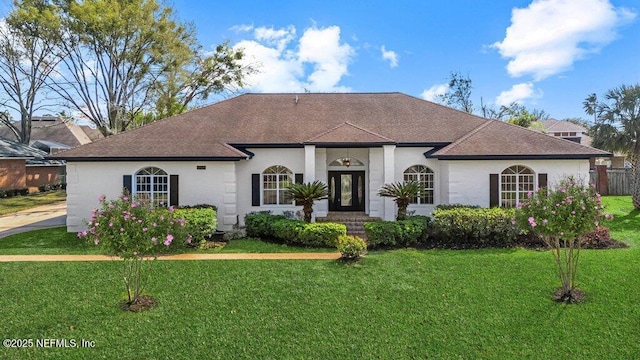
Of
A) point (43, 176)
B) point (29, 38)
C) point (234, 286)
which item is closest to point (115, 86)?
point (29, 38)

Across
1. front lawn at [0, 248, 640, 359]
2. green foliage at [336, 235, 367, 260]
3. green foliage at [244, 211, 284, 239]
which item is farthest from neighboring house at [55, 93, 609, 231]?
green foliage at [336, 235, 367, 260]

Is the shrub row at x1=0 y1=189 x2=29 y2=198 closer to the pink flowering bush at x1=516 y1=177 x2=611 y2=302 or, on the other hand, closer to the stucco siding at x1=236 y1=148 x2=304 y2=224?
the stucco siding at x1=236 y1=148 x2=304 y2=224

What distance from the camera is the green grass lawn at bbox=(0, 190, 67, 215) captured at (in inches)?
916

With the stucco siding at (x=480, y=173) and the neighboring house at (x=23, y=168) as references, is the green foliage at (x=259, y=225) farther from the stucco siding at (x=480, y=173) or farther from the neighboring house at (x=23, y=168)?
the neighboring house at (x=23, y=168)

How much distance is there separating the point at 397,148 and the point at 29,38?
30906 millimetres

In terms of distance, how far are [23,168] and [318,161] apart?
93.6 feet

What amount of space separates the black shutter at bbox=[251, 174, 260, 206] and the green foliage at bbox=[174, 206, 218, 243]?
2.47 m

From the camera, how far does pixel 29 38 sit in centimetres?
2825

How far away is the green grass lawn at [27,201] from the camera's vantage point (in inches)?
916

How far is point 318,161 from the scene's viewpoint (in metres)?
16.6

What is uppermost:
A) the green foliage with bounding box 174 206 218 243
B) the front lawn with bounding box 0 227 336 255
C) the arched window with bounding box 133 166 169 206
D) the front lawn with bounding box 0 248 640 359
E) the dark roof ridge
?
the dark roof ridge

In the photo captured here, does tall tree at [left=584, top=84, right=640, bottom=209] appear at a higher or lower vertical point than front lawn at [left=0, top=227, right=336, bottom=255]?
higher

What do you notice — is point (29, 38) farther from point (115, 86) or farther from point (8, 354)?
point (8, 354)

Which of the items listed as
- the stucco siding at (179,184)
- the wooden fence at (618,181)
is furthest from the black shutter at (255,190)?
the wooden fence at (618,181)
